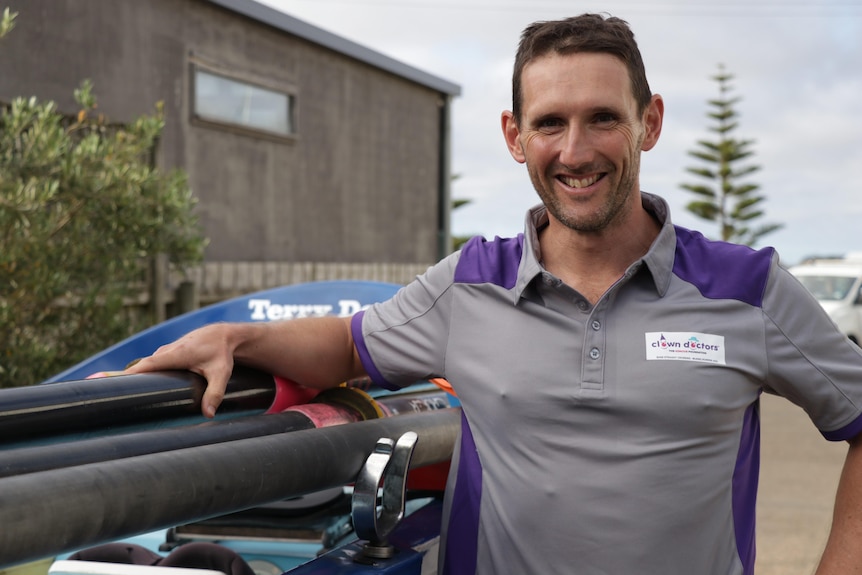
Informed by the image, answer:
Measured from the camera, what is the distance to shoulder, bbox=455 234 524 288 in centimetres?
233

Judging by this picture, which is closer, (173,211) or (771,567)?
(771,567)

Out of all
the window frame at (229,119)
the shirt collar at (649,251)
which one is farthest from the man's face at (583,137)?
the window frame at (229,119)

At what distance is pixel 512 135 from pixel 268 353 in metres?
0.80

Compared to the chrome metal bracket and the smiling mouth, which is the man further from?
the chrome metal bracket

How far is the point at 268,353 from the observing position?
2.24 meters

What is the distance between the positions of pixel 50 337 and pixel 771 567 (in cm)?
488

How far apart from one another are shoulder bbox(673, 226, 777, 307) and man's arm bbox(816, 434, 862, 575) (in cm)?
41

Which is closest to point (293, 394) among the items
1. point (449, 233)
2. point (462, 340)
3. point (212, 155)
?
point (462, 340)

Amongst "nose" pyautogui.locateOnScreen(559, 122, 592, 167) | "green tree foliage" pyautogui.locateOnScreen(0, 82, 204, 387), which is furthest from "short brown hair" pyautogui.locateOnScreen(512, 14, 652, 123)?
"green tree foliage" pyautogui.locateOnScreen(0, 82, 204, 387)

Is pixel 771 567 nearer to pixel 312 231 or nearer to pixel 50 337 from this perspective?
pixel 50 337

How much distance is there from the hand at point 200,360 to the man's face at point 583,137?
78cm

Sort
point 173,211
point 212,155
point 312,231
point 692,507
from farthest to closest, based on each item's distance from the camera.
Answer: point 312,231, point 212,155, point 173,211, point 692,507

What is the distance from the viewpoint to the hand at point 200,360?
198 cm

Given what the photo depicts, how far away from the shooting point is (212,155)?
1182 centimetres
